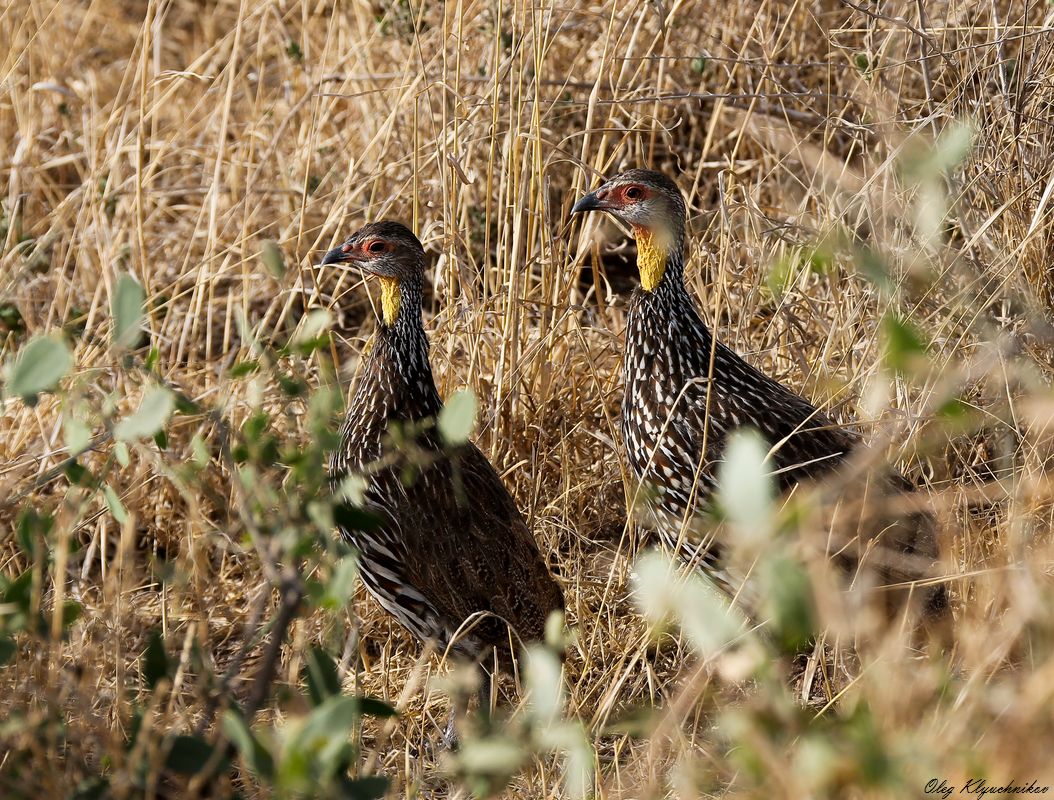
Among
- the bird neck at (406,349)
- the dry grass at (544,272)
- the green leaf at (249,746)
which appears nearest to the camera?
the green leaf at (249,746)

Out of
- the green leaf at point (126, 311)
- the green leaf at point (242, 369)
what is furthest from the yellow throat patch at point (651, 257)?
the green leaf at point (126, 311)

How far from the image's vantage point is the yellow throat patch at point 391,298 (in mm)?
4402

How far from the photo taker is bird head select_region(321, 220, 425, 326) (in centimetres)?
434

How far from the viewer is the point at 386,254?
436 cm

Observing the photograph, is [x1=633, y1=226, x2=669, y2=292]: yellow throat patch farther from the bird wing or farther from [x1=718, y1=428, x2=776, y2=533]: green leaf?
[x1=718, y1=428, x2=776, y2=533]: green leaf

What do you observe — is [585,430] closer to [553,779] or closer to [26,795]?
[553,779]

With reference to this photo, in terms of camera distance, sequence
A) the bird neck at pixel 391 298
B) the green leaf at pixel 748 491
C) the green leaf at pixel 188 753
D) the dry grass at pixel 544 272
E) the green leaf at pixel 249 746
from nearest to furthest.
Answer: the green leaf at pixel 748 491 → the green leaf at pixel 249 746 → the green leaf at pixel 188 753 → the dry grass at pixel 544 272 → the bird neck at pixel 391 298

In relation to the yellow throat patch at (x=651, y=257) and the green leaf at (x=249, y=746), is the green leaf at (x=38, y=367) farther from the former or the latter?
the yellow throat patch at (x=651, y=257)

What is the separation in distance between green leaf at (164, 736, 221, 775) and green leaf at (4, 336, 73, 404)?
0.64 m

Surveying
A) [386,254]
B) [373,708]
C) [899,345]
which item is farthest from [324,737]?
[386,254]

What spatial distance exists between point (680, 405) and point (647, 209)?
0.75 m

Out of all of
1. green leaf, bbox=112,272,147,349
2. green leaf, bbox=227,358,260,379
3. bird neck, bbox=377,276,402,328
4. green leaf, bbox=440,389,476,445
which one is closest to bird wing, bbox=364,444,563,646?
bird neck, bbox=377,276,402,328

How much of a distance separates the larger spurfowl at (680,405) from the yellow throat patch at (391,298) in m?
0.68

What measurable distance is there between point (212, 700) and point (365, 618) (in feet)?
7.45
